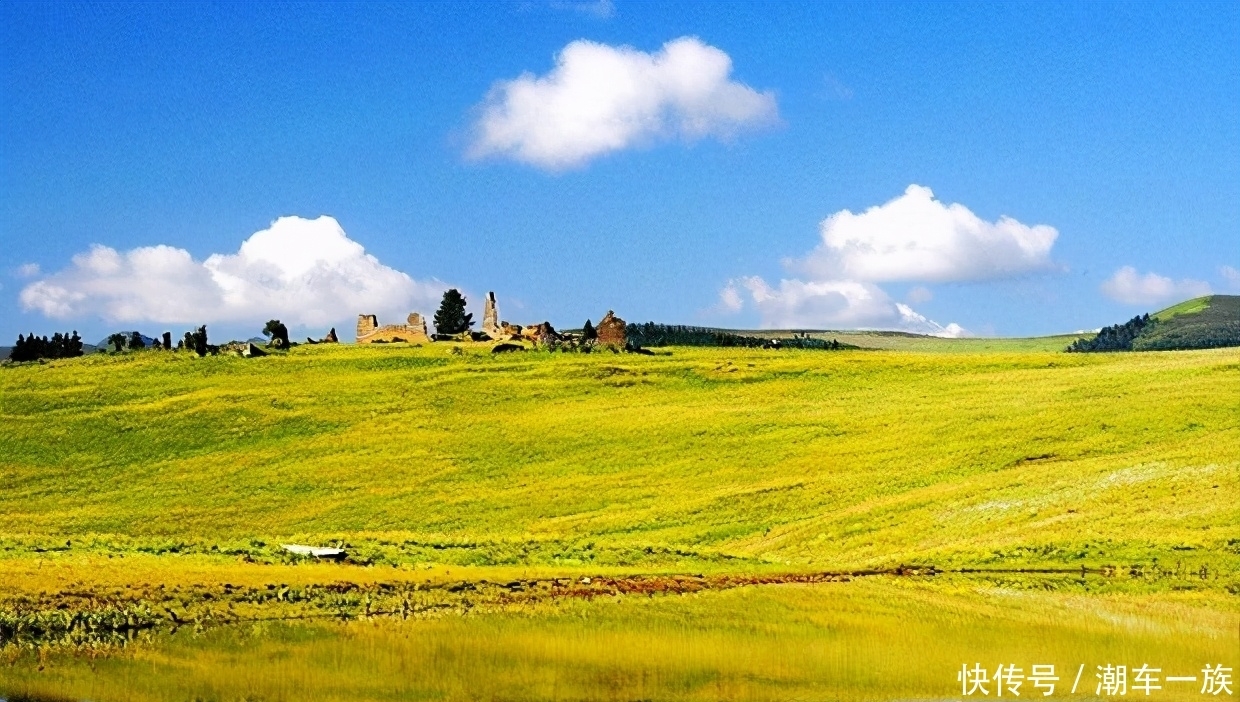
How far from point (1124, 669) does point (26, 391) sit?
298 feet

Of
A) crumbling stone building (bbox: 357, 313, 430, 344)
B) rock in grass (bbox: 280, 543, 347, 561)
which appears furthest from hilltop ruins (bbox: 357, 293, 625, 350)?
rock in grass (bbox: 280, 543, 347, 561)

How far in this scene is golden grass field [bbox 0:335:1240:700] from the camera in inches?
1037

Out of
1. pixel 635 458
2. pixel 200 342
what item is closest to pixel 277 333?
pixel 200 342

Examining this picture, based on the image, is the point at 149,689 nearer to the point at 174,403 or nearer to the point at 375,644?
the point at 375,644

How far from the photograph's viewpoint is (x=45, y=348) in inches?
4916

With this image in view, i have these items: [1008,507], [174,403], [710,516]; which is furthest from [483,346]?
[1008,507]

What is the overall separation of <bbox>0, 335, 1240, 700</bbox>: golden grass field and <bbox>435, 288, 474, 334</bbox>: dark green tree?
23.7 metres

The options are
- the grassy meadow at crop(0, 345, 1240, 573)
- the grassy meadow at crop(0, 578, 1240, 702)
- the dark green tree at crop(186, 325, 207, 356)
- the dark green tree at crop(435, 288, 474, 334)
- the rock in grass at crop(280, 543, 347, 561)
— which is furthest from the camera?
the dark green tree at crop(435, 288, 474, 334)

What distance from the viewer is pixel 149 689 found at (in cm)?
2075

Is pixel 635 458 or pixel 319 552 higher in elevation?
pixel 635 458

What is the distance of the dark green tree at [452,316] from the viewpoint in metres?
142

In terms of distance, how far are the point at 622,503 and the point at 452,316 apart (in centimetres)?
8155

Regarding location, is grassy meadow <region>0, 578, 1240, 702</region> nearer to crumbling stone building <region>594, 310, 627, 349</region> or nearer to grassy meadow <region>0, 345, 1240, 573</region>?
grassy meadow <region>0, 345, 1240, 573</region>

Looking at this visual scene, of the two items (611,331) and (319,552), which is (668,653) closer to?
(319,552)
